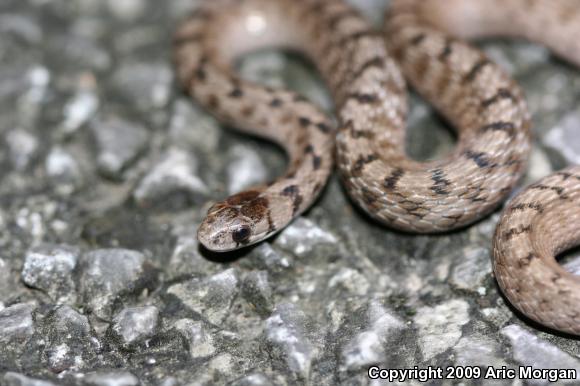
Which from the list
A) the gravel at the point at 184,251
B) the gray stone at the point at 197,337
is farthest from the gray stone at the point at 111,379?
the gray stone at the point at 197,337

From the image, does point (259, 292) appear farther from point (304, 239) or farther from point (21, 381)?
point (21, 381)

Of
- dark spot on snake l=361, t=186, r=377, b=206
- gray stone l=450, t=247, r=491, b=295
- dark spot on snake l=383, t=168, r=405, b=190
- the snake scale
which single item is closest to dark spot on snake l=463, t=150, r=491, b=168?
the snake scale

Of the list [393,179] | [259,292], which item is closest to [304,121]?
[393,179]

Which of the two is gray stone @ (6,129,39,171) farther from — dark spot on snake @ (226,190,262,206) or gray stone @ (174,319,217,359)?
gray stone @ (174,319,217,359)

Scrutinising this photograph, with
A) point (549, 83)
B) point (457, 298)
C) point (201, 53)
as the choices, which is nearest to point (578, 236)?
point (457, 298)

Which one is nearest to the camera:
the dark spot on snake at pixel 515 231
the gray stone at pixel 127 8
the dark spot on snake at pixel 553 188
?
the dark spot on snake at pixel 515 231

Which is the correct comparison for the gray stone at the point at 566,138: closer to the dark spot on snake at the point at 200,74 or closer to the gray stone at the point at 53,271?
the dark spot on snake at the point at 200,74

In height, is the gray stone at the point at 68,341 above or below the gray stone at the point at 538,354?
below
